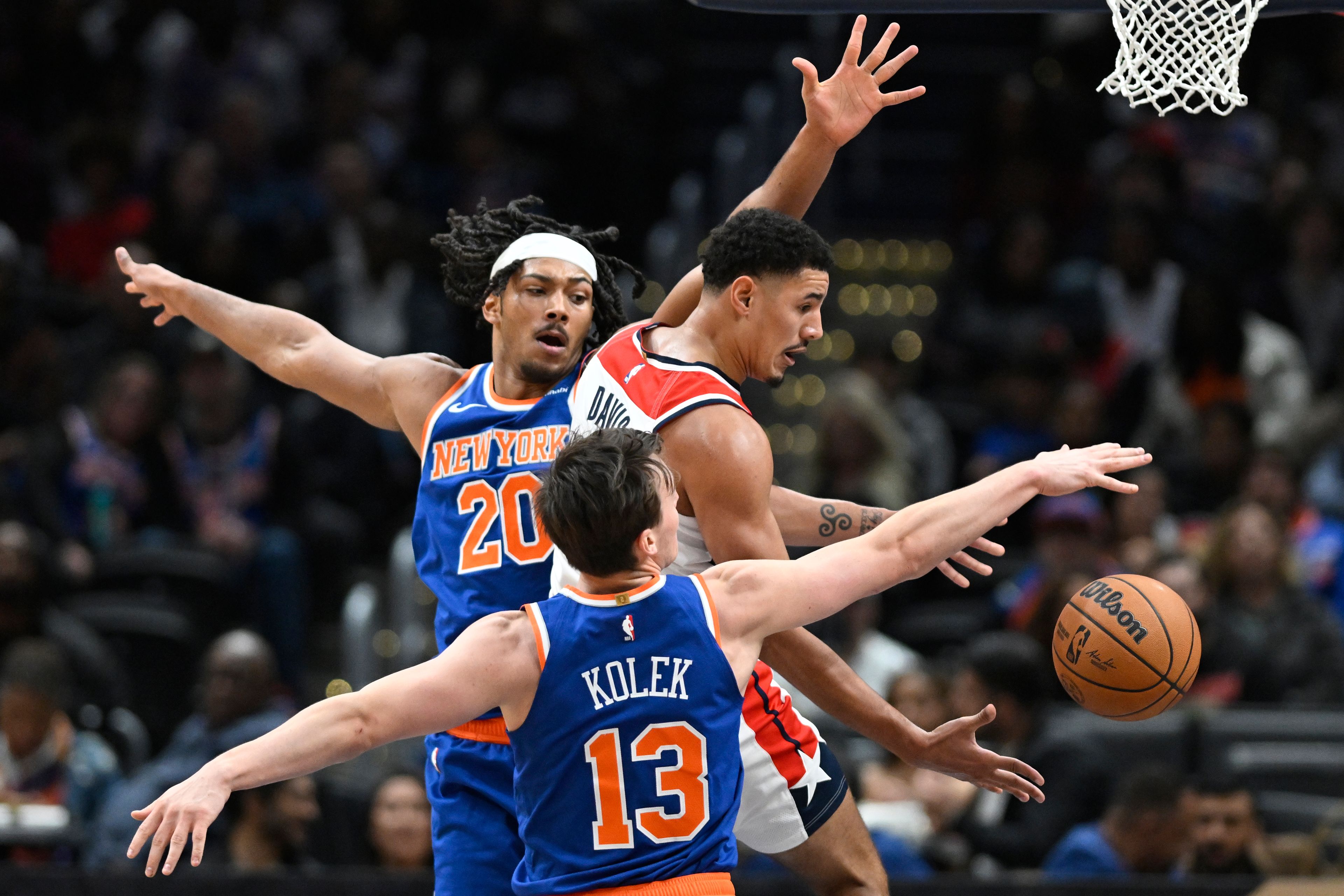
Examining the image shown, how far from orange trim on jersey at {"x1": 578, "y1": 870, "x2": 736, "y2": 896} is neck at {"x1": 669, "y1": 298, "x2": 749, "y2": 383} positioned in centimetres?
150

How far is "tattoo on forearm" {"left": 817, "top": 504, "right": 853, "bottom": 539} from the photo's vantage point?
5391 mm

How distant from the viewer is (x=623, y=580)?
4.08 metres

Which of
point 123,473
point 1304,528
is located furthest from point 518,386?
point 1304,528

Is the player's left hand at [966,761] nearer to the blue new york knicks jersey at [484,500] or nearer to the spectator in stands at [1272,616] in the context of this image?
the blue new york knicks jersey at [484,500]

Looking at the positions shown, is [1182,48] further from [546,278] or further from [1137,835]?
[1137,835]

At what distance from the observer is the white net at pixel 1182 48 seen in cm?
505

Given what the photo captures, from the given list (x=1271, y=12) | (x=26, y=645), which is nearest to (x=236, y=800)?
(x=26, y=645)

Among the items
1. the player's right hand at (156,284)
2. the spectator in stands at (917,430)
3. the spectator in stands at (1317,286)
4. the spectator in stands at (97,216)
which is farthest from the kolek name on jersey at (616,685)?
the spectator in stands at (97,216)

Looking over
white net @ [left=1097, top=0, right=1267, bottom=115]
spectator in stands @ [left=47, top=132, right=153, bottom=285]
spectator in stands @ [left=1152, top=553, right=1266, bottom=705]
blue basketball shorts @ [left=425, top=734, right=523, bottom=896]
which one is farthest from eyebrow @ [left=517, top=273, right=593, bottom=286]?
spectator in stands @ [left=47, top=132, right=153, bottom=285]

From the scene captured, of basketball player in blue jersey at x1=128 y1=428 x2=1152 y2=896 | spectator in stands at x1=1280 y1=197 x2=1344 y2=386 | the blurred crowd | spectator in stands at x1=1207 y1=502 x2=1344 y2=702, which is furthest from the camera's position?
spectator in stands at x1=1280 y1=197 x2=1344 y2=386

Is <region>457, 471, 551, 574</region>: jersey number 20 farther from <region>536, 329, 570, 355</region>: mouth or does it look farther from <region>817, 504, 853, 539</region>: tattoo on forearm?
<region>817, 504, 853, 539</region>: tattoo on forearm

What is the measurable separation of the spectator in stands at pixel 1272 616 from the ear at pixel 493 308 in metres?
4.56

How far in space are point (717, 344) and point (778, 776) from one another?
4.05ft

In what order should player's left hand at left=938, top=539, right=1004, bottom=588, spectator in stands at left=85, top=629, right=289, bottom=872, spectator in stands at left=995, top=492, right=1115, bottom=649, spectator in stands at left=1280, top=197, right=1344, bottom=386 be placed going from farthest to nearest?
spectator in stands at left=1280, top=197, right=1344, bottom=386 < spectator in stands at left=995, top=492, right=1115, bottom=649 < spectator in stands at left=85, top=629, right=289, bottom=872 < player's left hand at left=938, top=539, right=1004, bottom=588
